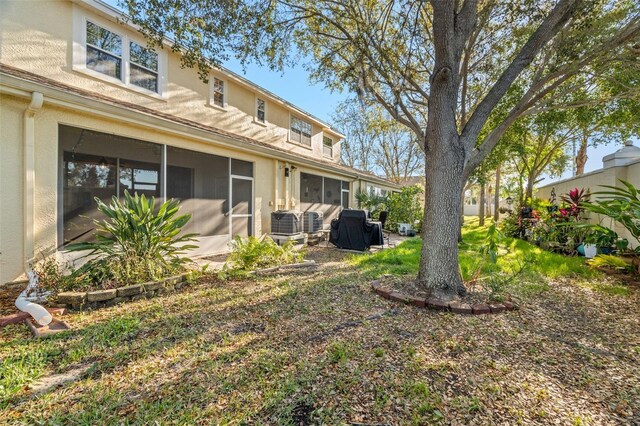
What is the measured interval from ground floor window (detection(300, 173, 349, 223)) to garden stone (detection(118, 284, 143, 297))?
24.4 ft

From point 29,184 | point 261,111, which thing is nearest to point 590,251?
point 261,111

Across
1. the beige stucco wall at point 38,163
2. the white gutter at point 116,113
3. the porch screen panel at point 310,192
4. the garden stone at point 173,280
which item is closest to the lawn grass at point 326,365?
the garden stone at point 173,280

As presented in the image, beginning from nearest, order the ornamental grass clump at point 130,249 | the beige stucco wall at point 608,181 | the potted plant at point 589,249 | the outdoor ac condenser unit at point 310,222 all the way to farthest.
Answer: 1. the ornamental grass clump at point 130,249
2. the beige stucco wall at point 608,181
3. the potted plant at point 589,249
4. the outdoor ac condenser unit at point 310,222

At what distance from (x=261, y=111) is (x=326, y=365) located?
10497 mm

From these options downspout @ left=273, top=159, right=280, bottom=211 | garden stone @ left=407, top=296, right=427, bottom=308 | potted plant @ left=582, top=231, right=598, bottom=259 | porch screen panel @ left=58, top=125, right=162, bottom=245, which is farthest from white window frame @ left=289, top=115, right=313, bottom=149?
potted plant @ left=582, top=231, right=598, bottom=259

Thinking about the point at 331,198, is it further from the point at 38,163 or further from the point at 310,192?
the point at 38,163

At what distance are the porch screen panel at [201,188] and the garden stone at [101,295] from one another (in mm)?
3014

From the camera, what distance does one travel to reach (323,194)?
13039 millimetres

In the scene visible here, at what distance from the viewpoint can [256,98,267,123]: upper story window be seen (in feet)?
35.9

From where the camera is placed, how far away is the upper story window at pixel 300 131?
516 inches

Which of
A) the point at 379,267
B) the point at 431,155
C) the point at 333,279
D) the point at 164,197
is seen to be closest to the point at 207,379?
the point at 333,279

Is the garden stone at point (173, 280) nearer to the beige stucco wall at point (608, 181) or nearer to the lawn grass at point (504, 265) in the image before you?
the lawn grass at point (504, 265)

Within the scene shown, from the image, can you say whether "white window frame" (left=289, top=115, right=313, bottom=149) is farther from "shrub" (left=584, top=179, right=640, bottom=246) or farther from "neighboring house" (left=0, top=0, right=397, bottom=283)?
"shrub" (left=584, top=179, right=640, bottom=246)

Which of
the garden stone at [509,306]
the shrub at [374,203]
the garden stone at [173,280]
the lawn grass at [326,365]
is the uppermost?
the shrub at [374,203]
